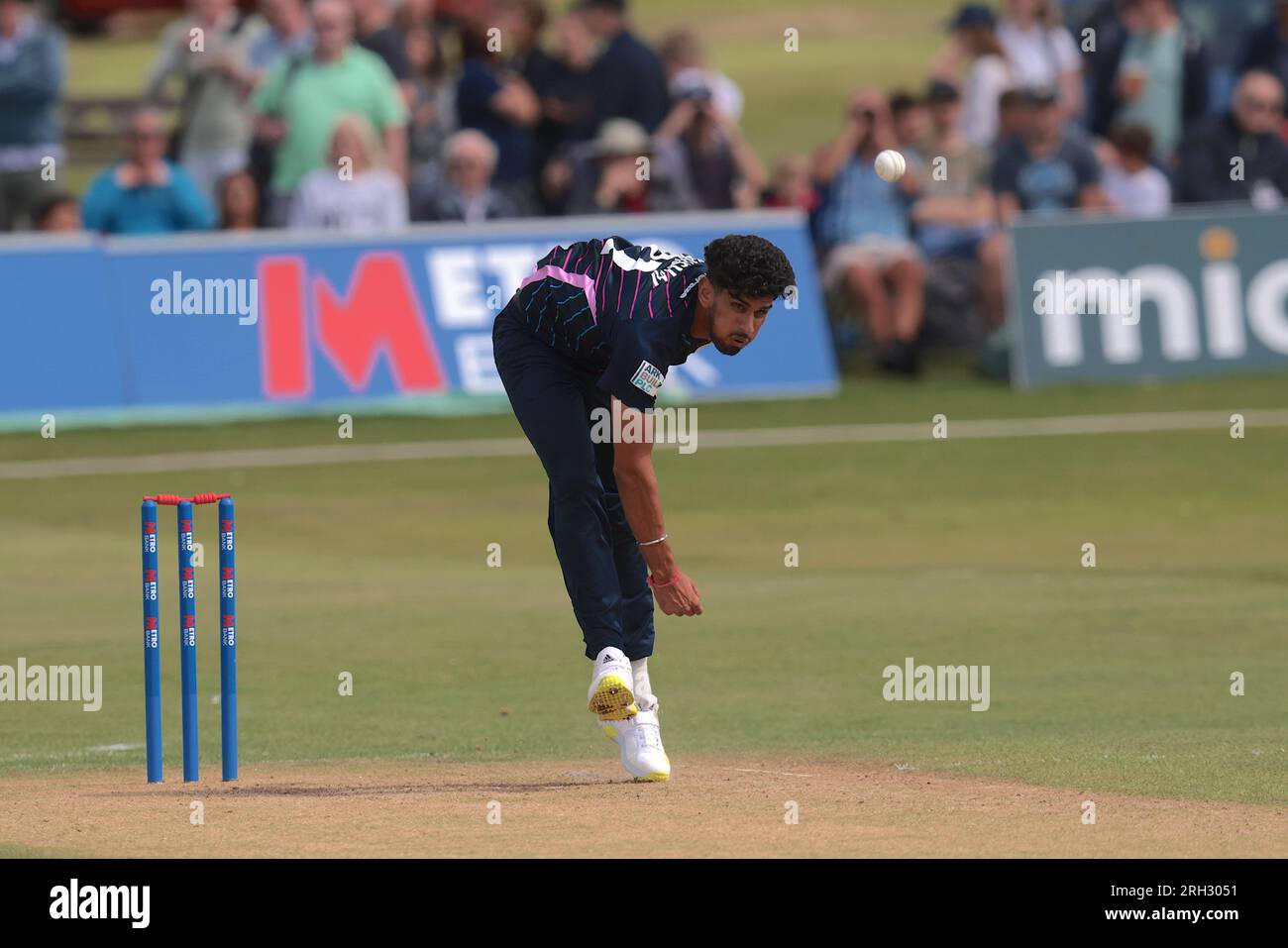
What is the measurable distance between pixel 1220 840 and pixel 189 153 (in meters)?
16.4

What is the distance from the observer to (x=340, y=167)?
20.4 meters

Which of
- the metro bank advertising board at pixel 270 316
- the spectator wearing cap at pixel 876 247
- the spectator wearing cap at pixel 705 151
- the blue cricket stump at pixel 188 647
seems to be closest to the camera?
the blue cricket stump at pixel 188 647

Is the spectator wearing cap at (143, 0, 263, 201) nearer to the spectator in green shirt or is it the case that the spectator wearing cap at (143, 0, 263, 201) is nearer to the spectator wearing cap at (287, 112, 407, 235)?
the spectator in green shirt

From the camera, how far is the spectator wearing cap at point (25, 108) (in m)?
22.0

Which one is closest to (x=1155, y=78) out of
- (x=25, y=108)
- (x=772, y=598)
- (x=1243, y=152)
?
(x=1243, y=152)

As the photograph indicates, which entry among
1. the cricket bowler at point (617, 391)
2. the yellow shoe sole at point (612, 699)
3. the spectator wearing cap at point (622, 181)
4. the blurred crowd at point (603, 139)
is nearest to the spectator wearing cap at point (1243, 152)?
the blurred crowd at point (603, 139)

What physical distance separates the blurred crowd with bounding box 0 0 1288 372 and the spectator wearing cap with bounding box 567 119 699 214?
2 centimetres

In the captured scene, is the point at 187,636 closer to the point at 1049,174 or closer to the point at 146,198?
the point at 146,198

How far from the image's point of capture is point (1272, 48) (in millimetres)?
24062

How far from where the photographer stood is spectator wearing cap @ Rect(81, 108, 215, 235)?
2027cm

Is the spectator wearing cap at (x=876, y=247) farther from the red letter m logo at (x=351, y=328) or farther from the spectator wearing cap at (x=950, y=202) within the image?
the red letter m logo at (x=351, y=328)

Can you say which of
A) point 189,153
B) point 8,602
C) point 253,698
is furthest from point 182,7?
point 253,698

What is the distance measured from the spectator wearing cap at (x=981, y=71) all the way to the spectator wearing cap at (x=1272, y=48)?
8.09 feet

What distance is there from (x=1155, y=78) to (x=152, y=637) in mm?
17902
